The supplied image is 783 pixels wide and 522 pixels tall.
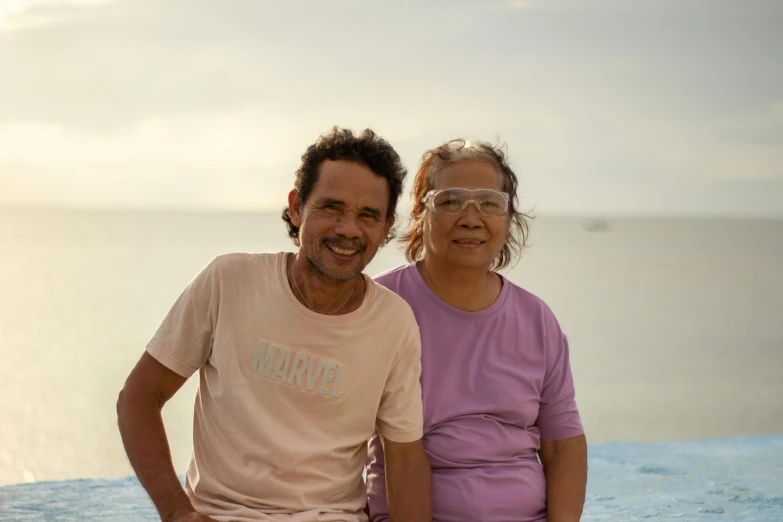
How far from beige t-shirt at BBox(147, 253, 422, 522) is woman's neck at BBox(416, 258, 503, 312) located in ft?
1.30

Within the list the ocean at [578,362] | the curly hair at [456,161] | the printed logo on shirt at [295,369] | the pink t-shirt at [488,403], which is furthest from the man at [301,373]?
the ocean at [578,362]

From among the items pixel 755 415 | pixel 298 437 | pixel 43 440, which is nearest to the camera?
pixel 298 437

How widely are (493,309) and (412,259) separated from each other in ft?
1.51

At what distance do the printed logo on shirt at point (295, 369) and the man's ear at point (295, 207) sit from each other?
401mm

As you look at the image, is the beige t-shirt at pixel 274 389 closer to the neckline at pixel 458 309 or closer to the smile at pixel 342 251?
the smile at pixel 342 251

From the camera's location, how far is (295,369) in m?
2.50

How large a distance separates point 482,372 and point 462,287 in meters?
0.28

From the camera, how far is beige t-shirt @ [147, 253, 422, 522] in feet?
8.09

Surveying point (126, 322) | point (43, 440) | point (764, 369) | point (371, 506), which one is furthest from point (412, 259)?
point (126, 322)

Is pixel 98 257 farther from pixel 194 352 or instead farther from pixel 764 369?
pixel 194 352

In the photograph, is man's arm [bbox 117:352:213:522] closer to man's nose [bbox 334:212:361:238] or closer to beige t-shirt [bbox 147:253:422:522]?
beige t-shirt [bbox 147:253:422:522]

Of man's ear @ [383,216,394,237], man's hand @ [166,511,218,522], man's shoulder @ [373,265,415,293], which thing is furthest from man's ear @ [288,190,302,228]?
man's hand @ [166,511,218,522]

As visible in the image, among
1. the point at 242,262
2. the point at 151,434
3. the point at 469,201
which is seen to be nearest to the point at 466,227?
the point at 469,201

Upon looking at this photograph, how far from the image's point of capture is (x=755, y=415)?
786 centimetres
